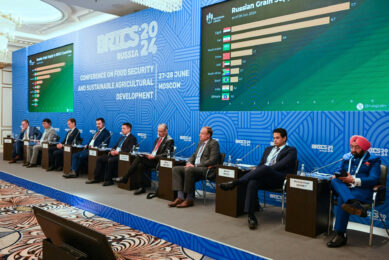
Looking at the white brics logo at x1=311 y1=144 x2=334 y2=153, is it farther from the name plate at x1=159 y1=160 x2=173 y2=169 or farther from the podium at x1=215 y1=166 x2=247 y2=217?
the name plate at x1=159 y1=160 x2=173 y2=169

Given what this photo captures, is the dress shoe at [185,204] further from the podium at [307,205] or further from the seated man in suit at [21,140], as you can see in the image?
the seated man in suit at [21,140]

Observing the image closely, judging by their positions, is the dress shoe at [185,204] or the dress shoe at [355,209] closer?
the dress shoe at [355,209]

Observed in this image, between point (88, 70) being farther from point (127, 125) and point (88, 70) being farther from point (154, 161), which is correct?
point (154, 161)

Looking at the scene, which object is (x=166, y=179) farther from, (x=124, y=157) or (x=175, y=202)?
(x=124, y=157)

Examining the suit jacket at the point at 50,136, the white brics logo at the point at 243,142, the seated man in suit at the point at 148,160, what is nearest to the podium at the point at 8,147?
the suit jacket at the point at 50,136

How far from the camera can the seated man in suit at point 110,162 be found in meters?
5.59

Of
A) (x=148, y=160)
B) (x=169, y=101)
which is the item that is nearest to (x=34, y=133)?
(x=169, y=101)

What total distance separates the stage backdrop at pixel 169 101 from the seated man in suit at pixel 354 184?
1.40ft

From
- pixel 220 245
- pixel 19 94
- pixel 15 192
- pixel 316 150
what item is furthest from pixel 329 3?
pixel 19 94

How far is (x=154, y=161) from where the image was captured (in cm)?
514

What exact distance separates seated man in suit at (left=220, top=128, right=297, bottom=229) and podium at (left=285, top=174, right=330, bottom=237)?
276mm

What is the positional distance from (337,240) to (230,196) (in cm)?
129

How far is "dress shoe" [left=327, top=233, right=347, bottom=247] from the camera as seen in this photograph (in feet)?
9.46

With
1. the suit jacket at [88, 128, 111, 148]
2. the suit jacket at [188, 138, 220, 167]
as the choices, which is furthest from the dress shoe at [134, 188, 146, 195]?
the suit jacket at [88, 128, 111, 148]
